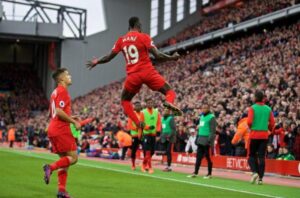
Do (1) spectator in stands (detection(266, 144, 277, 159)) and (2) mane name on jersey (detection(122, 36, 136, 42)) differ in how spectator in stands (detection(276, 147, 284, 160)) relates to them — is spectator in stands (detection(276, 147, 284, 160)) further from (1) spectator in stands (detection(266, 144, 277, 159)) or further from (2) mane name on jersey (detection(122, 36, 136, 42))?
(2) mane name on jersey (detection(122, 36, 136, 42))

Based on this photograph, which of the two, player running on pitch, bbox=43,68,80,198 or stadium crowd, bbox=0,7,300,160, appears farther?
stadium crowd, bbox=0,7,300,160

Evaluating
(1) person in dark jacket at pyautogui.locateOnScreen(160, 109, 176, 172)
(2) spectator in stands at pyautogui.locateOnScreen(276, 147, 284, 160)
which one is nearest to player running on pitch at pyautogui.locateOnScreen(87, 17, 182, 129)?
(1) person in dark jacket at pyautogui.locateOnScreen(160, 109, 176, 172)

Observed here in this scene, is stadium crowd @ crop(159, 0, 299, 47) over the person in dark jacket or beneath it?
over

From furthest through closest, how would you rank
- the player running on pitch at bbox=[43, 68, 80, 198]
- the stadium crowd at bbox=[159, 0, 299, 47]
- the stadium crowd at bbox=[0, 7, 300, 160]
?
1. the stadium crowd at bbox=[159, 0, 299, 47]
2. the stadium crowd at bbox=[0, 7, 300, 160]
3. the player running on pitch at bbox=[43, 68, 80, 198]

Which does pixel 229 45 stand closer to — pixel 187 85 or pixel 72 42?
pixel 187 85

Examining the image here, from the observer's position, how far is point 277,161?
18.0 m

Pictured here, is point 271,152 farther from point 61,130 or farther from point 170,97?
point 61,130

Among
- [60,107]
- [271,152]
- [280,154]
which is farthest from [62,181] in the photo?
[271,152]

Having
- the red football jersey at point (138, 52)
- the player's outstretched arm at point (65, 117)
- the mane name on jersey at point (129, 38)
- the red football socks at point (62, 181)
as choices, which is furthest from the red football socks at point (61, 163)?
the mane name on jersey at point (129, 38)

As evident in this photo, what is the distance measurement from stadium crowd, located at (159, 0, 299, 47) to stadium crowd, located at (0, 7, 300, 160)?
1435mm

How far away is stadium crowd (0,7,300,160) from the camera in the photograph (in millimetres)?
21281

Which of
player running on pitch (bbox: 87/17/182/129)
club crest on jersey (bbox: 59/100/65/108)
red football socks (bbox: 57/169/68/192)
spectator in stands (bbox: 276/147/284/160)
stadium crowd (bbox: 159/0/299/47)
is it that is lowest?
red football socks (bbox: 57/169/68/192)

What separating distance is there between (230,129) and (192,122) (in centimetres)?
420

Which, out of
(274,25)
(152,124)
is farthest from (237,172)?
(274,25)
